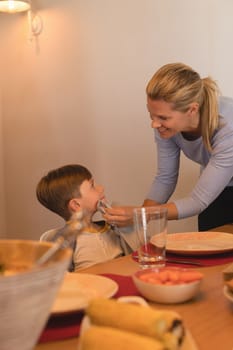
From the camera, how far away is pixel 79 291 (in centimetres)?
89

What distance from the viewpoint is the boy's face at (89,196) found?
1729 millimetres

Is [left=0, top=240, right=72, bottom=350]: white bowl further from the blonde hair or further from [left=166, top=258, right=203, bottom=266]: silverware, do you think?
the blonde hair

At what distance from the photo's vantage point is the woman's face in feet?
5.89

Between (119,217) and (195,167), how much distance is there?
4.22 ft

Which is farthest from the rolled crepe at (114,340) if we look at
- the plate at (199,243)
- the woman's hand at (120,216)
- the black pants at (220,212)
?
the black pants at (220,212)

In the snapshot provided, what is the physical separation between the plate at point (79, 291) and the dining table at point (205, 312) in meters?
0.05

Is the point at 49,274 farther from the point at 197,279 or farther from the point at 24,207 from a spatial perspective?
the point at 24,207

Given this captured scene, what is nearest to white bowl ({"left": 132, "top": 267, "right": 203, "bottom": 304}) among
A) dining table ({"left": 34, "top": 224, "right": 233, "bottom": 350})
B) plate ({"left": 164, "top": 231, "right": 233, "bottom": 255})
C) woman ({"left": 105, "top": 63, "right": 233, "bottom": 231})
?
dining table ({"left": 34, "top": 224, "right": 233, "bottom": 350})

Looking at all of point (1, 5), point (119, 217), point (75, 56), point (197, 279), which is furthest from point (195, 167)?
point (197, 279)

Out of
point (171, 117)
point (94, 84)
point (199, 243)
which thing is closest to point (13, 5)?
point (94, 84)

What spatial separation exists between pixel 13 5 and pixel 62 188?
5.82ft

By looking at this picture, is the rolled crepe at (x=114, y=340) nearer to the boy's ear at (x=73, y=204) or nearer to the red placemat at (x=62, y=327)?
the red placemat at (x=62, y=327)

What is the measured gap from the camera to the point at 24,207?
361 centimetres

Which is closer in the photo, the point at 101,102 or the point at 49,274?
the point at 49,274
